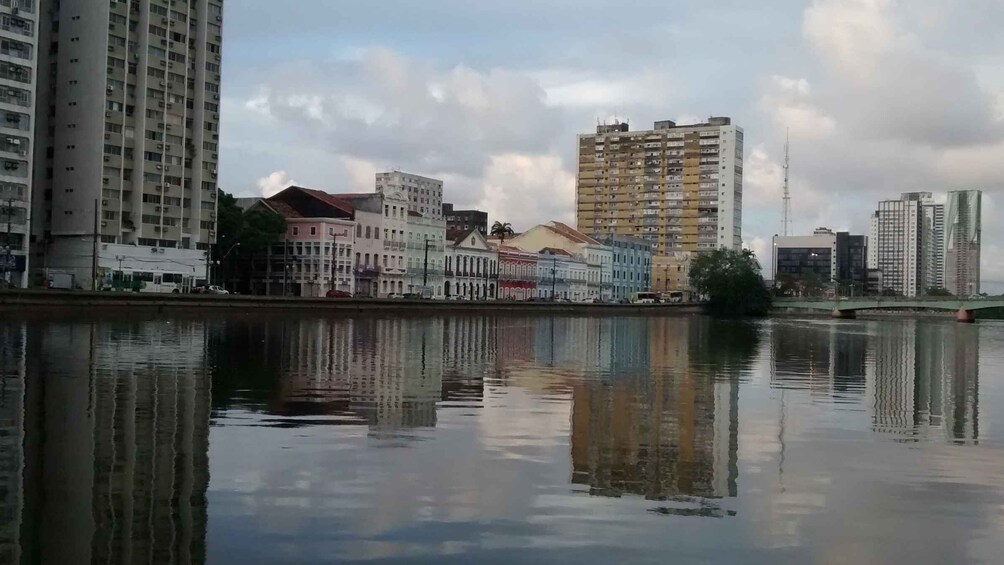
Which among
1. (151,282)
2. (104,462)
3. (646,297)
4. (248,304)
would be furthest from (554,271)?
(104,462)

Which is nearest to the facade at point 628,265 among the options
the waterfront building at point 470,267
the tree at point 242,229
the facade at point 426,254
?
the waterfront building at point 470,267

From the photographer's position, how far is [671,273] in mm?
188500

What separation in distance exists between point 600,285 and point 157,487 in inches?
6183

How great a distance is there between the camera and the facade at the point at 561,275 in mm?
154250

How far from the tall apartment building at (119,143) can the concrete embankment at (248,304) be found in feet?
43.0

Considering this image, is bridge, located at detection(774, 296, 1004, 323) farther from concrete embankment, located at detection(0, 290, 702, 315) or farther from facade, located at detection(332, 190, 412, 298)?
facade, located at detection(332, 190, 412, 298)

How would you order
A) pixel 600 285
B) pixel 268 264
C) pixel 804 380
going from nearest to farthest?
pixel 804 380 → pixel 268 264 → pixel 600 285

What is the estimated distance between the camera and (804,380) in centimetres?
3072

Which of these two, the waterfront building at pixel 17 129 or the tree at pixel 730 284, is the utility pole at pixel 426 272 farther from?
the waterfront building at pixel 17 129

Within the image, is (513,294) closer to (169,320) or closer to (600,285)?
(600,285)

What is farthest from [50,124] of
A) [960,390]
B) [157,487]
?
[157,487]

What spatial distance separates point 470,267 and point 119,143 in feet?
189

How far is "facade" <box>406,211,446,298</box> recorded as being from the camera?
128m

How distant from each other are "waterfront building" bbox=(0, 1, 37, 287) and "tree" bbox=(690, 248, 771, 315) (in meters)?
94.4
